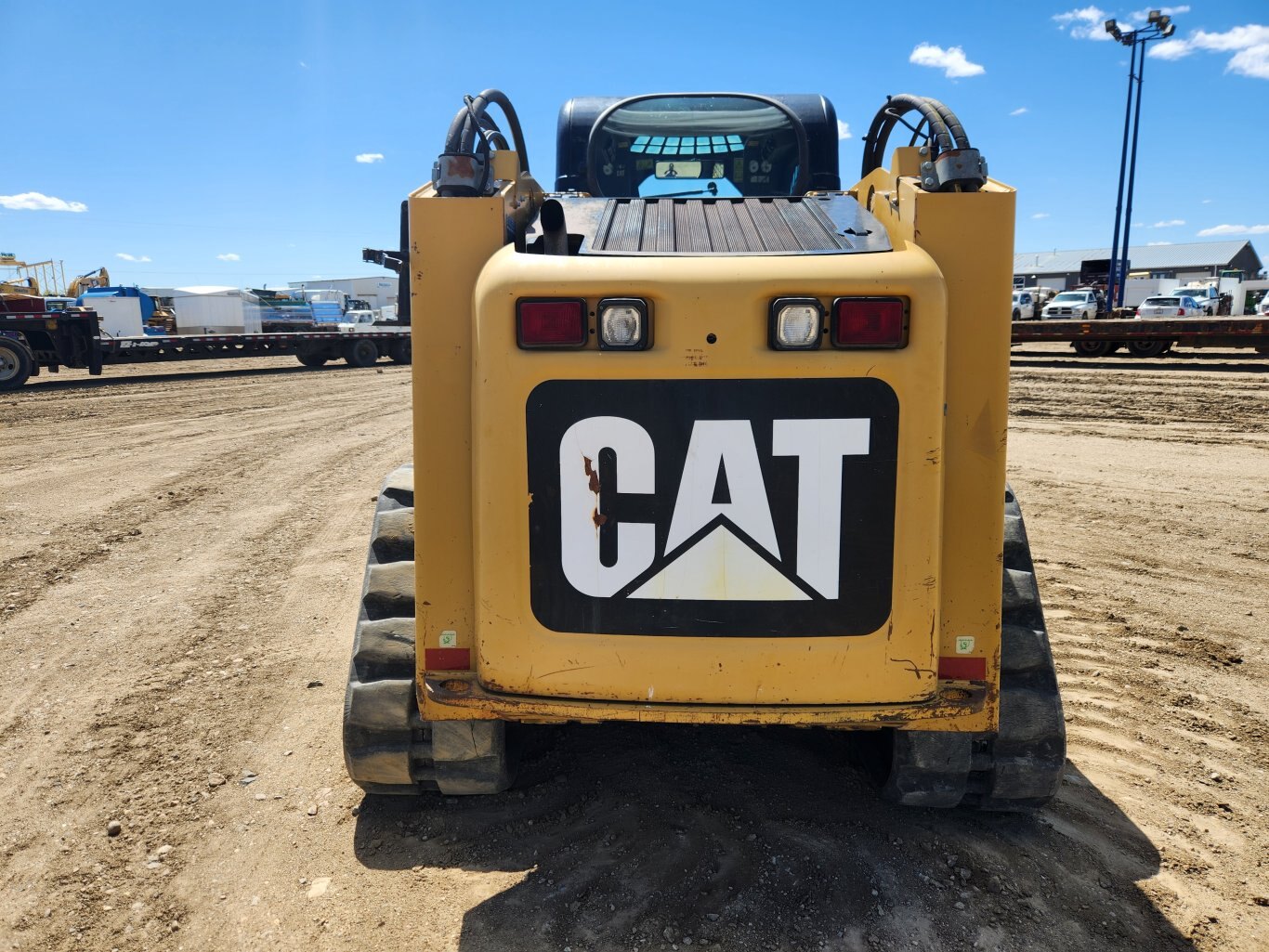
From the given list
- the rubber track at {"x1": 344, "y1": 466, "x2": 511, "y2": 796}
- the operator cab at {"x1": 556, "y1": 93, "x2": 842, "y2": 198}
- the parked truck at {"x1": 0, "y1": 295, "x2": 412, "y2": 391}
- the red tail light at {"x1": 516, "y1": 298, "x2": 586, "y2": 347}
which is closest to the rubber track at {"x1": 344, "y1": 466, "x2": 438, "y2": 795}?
the rubber track at {"x1": 344, "y1": 466, "x2": 511, "y2": 796}

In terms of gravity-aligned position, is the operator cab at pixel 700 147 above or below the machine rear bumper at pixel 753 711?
above

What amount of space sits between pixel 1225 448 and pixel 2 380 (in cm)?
2020

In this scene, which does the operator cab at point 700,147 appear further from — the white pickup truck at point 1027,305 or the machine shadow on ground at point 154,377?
the white pickup truck at point 1027,305

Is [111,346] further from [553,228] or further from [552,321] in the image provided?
[552,321]

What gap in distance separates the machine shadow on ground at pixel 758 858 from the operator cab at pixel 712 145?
2670mm

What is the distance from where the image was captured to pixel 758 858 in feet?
8.62

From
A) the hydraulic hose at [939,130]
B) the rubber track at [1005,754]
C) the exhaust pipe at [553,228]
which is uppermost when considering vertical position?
the hydraulic hose at [939,130]

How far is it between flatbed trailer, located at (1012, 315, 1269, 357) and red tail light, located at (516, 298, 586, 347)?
1860cm

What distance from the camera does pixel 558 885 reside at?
2533 millimetres

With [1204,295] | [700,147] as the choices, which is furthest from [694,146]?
[1204,295]

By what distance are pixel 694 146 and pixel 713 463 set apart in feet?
9.04

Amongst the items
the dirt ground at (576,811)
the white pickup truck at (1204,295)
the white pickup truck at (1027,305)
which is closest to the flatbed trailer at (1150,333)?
the dirt ground at (576,811)

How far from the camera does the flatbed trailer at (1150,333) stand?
17.1m

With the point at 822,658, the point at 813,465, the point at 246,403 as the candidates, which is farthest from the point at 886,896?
the point at 246,403
